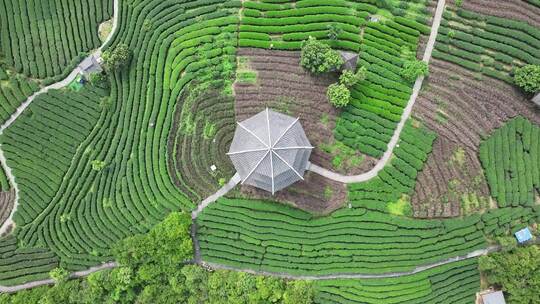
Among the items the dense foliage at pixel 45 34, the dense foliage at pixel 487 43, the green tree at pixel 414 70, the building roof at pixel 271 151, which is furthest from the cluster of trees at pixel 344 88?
the dense foliage at pixel 45 34

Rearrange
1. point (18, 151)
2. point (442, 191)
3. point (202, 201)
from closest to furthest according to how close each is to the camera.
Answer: point (442, 191), point (202, 201), point (18, 151)

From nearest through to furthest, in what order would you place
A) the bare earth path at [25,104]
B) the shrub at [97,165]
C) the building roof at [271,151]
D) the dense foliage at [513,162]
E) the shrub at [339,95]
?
the building roof at [271,151]
the shrub at [339,95]
the dense foliage at [513,162]
the shrub at [97,165]
the bare earth path at [25,104]

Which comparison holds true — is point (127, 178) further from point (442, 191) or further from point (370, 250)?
point (442, 191)

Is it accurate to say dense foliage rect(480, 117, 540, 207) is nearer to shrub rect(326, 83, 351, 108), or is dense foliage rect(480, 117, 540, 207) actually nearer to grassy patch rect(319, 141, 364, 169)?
grassy patch rect(319, 141, 364, 169)

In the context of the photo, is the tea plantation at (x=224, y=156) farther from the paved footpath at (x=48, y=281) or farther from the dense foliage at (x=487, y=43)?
the paved footpath at (x=48, y=281)

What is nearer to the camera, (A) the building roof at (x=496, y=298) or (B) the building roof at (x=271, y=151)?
(B) the building roof at (x=271, y=151)

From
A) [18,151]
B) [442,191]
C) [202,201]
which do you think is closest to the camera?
[442,191]

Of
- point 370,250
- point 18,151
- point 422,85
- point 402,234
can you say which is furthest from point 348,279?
point 18,151
